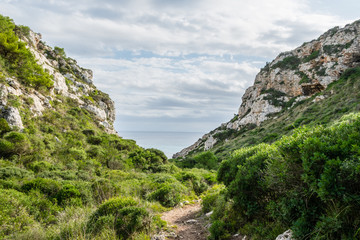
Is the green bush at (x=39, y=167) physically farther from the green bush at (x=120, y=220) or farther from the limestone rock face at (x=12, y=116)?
the green bush at (x=120, y=220)

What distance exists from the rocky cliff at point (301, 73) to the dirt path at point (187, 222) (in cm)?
3926

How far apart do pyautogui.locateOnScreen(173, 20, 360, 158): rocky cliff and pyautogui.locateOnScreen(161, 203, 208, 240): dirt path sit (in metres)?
39.3

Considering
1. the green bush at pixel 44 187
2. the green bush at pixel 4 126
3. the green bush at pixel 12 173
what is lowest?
the green bush at pixel 44 187

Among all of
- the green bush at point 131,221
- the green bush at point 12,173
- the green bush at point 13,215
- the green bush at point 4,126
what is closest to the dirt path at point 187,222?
the green bush at point 131,221

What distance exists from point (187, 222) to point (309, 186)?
6.67m

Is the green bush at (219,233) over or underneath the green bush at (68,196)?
underneath

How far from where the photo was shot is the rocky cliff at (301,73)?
44.0 meters

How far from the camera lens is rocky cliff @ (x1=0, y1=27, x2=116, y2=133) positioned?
21747mm

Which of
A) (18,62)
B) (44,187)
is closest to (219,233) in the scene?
(44,187)

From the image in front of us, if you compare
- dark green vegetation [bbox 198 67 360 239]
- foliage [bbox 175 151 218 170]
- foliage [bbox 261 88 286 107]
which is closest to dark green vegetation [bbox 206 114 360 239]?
dark green vegetation [bbox 198 67 360 239]

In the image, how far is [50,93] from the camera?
1325 inches

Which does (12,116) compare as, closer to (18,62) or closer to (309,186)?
(18,62)

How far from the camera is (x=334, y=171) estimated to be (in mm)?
3312

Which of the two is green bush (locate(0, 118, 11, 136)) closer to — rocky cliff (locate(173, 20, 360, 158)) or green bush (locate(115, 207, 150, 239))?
green bush (locate(115, 207, 150, 239))
